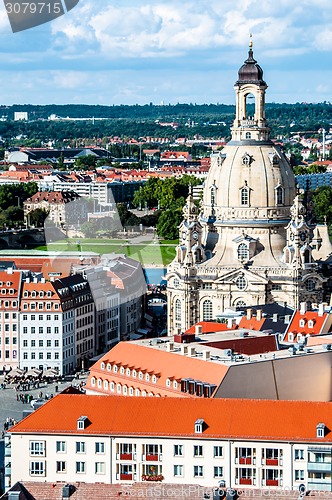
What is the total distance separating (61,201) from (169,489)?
8037 cm

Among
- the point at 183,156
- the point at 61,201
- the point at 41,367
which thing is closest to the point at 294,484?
the point at 41,367

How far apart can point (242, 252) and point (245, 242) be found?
40cm

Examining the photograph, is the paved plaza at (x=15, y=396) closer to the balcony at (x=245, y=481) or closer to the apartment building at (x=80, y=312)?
the apartment building at (x=80, y=312)

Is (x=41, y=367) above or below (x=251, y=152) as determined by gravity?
below

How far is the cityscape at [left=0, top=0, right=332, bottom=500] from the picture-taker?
31234mm

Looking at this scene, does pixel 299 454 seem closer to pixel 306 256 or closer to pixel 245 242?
pixel 306 256

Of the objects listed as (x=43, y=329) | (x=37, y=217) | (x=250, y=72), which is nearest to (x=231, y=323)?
(x=43, y=329)

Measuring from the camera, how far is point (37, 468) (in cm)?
3167

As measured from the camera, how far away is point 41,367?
171 ft

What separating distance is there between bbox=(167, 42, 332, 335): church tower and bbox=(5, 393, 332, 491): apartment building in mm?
22638

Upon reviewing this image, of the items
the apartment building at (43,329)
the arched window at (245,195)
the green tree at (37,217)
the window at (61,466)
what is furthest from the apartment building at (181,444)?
the green tree at (37,217)

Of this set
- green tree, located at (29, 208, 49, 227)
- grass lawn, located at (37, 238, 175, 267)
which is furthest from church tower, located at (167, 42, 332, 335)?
green tree, located at (29, 208, 49, 227)

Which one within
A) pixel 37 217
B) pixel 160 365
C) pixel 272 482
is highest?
pixel 37 217

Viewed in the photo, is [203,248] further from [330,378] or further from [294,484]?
[294,484]
